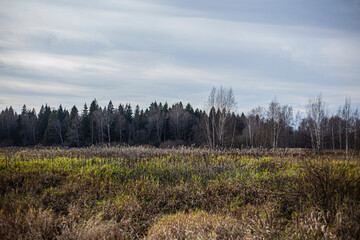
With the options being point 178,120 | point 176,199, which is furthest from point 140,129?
point 176,199

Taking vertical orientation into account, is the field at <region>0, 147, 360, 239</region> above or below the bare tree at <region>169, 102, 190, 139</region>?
below

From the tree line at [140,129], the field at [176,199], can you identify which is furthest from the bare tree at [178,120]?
the field at [176,199]

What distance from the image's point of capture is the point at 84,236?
4906 millimetres

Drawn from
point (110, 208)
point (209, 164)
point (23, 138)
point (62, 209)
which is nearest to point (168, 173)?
point (209, 164)

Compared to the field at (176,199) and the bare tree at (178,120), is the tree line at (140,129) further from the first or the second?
the field at (176,199)

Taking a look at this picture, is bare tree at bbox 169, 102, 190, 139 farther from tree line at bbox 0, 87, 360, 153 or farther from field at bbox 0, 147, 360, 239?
field at bbox 0, 147, 360, 239

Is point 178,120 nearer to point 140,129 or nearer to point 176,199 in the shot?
point 140,129

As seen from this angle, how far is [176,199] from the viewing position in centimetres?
775

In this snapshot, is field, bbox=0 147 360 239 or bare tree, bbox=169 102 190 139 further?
bare tree, bbox=169 102 190 139

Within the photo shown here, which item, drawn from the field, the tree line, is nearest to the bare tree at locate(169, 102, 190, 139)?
the tree line

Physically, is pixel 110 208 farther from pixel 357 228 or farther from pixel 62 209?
pixel 357 228

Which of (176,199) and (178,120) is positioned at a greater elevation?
(178,120)

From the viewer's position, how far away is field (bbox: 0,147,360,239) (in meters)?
5.02

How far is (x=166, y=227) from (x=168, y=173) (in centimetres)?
445
